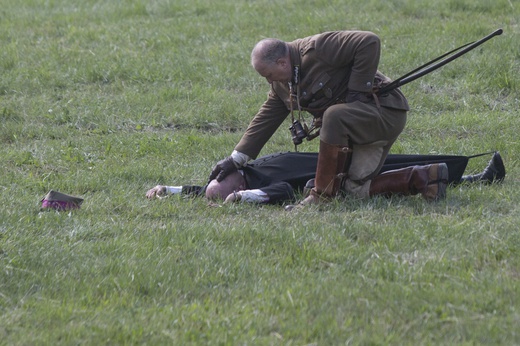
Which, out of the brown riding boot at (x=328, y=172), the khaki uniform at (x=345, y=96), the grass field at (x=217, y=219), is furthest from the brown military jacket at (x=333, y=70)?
the grass field at (x=217, y=219)

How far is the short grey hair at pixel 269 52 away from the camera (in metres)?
6.23

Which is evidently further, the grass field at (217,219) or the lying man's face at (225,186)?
the lying man's face at (225,186)

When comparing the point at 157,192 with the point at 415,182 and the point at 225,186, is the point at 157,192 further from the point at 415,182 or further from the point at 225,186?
the point at 415,182

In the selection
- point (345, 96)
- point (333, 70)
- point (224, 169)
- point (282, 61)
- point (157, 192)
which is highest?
point (282, 61)

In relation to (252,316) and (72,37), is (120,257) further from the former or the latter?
(72,37)

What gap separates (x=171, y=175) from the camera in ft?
24.7

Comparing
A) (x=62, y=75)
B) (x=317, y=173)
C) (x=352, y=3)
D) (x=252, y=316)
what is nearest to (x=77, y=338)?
(x=252, y=316)

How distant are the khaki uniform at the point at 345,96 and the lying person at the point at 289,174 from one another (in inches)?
10.4

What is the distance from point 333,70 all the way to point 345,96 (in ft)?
0.73

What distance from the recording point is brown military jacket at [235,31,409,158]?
613 cm

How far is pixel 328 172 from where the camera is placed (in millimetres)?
6305

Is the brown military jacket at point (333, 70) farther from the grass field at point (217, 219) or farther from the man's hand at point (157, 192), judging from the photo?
the man's hand at point (157, 192)

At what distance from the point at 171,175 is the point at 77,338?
3360mm

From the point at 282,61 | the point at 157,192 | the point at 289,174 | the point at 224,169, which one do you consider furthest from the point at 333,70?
the point at 157,192
